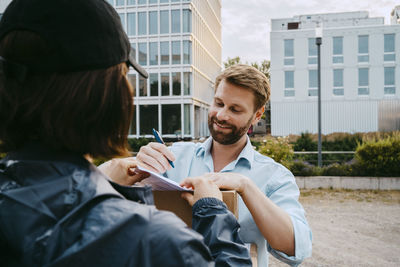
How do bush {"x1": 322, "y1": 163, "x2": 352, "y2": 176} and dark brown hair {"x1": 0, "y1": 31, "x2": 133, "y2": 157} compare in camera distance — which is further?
bush {"x1": 322, "y1": 163, "x2": 352, "y2": 176}

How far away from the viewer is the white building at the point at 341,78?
2944cm

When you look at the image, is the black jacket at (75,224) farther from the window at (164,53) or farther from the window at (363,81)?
the window at (363,81)

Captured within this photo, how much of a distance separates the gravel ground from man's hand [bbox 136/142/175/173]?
141 inches

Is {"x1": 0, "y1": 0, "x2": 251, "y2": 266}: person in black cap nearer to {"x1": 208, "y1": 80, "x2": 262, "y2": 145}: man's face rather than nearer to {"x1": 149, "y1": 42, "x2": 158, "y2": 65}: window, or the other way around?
{"x1": 208, "y1": 80, "x2": 262, "y2": 145}: man's face

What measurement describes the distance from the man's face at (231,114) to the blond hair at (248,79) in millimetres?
33

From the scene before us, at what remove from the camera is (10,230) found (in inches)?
26.9

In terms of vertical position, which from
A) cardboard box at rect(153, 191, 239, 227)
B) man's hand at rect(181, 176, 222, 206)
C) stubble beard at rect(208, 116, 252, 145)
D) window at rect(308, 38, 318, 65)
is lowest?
cardboard box at rect(153, 191, 239, 227)

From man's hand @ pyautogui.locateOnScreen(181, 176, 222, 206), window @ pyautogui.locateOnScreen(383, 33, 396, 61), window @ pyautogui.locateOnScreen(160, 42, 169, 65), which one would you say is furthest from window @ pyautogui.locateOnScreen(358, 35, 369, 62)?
man's hand @ pyautogui.locateOnScreen(181, 176, 222, 206)

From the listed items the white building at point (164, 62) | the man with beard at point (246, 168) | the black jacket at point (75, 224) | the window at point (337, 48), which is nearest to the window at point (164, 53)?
the white building at point (164, 62)

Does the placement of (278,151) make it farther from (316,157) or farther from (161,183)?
(161,183)

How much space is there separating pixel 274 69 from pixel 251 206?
98.4 feet

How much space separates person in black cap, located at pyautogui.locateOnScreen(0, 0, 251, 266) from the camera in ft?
2.25

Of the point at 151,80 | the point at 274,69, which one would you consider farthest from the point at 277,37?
the point at 151,80

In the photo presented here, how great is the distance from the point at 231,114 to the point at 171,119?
2925 centimetres
